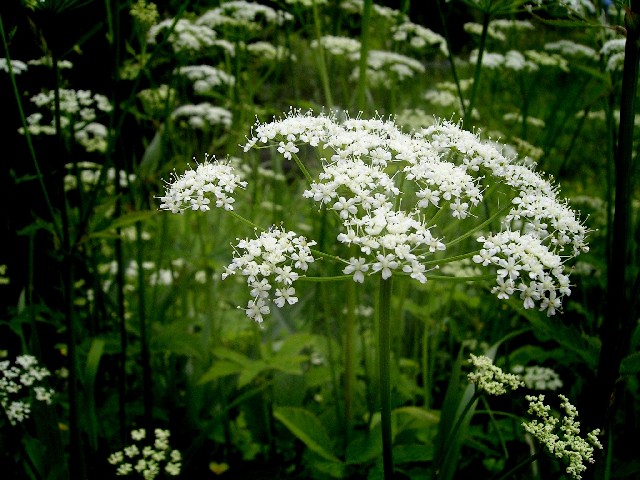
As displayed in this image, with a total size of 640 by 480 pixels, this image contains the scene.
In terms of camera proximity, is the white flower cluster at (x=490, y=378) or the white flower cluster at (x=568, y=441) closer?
the white flower cluster at (x=568, y=441)

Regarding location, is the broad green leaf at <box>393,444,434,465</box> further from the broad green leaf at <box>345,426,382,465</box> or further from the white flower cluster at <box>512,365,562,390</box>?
the white flower cluster at <box>512,365,562,390</box>

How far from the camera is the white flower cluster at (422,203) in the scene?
5.42ft

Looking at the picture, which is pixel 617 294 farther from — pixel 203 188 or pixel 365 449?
pixel 203 188

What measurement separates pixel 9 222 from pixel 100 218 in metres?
1.00

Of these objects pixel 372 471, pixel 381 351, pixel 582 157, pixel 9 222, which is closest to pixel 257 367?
pixel 372 471

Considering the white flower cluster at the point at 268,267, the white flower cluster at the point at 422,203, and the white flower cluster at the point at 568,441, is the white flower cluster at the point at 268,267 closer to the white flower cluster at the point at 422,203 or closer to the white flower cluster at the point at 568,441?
the white flower cluster at the point at 422,203

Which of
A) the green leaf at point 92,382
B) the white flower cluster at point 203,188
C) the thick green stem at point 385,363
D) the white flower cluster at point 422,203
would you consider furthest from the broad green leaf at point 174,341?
the thick green stem at point 385,363

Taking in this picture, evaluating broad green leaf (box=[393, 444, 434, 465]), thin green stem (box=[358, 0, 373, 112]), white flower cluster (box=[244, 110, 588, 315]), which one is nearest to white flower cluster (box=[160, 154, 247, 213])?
white flower cluster (box=[244, 110, 588, 315])

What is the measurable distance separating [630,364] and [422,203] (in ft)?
2.70

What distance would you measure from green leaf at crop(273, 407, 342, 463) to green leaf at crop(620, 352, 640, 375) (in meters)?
1.32

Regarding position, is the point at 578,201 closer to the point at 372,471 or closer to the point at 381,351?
the point at 372,471

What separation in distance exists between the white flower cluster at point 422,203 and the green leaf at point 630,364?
11.1 inches

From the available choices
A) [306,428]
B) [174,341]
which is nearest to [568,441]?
[306,428]

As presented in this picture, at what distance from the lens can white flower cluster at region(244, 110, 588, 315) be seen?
65.1 inches
